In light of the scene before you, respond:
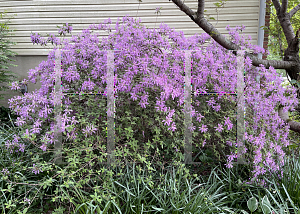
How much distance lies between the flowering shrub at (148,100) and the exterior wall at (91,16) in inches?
107

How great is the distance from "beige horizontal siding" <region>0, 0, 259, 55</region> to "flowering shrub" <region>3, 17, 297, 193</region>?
2.72m

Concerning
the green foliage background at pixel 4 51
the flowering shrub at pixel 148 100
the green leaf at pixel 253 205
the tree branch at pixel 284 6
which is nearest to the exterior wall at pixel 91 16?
the green foliage background at pixel 4 51

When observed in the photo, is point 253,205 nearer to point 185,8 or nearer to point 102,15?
point 185,8

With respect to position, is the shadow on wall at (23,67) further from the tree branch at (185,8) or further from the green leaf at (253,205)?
Answer: the green leaf at (253,205)

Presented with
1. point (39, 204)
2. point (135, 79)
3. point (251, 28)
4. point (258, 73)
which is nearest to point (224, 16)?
point (251, 28)

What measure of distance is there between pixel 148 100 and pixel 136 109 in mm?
150

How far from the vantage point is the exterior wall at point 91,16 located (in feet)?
16.1

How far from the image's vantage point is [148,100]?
7.20ft

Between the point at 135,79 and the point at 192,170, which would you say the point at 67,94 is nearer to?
the point at 135,79

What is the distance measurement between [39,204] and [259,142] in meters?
2.30

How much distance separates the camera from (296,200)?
6.52ft

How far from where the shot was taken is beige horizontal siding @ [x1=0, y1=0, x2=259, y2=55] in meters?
4.90

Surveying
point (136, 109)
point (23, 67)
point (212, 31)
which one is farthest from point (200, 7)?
point (23, 67)

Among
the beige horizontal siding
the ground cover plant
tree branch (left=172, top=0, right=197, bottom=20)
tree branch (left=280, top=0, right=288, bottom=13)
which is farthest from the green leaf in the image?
the beige horizontal siding
